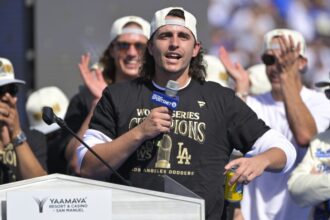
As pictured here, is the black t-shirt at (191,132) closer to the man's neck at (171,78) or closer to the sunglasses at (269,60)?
the man's neck at (171,78)

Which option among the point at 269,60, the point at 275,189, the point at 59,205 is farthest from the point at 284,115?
the point at 59,205

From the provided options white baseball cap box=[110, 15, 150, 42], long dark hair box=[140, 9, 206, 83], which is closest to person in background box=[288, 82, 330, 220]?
long dark hair box=[140, 9, 206, 83]

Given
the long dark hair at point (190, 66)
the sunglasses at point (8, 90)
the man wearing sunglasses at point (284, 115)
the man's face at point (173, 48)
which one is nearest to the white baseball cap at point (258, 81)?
the man wearing sunglasses at point (284, 115)

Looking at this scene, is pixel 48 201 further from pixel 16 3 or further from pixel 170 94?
pixel 16 3

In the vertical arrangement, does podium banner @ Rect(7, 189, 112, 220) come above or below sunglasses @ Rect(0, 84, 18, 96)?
below

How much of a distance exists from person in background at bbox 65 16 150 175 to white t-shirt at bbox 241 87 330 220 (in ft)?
2.71

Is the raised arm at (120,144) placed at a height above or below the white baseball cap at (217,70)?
below

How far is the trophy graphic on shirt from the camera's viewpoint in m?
4.18

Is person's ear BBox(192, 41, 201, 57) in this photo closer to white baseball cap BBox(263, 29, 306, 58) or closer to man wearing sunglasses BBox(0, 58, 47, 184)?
man wearing sunglasses BBox(0, 58, 47, 184)

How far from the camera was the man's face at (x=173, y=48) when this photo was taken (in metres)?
4.34

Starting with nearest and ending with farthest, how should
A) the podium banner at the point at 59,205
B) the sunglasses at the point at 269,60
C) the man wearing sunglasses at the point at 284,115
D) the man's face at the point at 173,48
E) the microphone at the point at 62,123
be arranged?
the podium banner at the point at 59,205 < the microphone at the point at 62,123 < the man's face at the point at 173,48 < the man wearing sunglasses at the point at 284,115 < the sunglasses at the point at 269,60

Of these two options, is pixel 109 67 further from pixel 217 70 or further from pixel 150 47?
pixel 150 47

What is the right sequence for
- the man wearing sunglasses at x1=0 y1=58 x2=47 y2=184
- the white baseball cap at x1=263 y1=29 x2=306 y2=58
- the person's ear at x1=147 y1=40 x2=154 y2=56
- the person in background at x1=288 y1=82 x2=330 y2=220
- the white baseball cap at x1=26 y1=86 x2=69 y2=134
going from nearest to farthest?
the person's ear at x1=147 y1=40 x2=154 y2=56
the person in background at x1=288 y1=82 x2=330 y2=220
the man wearing sunglasses at x1=0 y1=58 x2=47 y2=184
the white baseball cap at x1=263 y1=29 x2=306 y2=58
the white baseball cap at x1=26 y1=86 x2=69 y2=134

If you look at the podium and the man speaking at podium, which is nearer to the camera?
the podium
